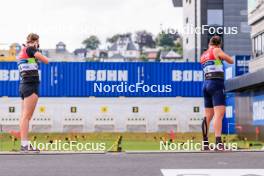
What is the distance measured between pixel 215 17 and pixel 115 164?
50.1 metres

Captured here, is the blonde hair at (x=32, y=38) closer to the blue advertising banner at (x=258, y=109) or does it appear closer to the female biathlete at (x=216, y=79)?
the female biathlete at (x=216, y=79)

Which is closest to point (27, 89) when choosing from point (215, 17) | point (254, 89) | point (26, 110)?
point (26, 110)

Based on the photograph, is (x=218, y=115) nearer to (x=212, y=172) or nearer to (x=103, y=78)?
(x=212, y=172)

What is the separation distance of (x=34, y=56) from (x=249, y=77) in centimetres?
1912

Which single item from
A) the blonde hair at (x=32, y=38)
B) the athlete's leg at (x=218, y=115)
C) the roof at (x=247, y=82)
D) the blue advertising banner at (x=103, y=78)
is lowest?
the athlete's leg at (x=218, y=115)

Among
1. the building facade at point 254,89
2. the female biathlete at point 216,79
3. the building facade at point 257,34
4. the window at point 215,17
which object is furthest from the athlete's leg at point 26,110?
the window at point 215,17

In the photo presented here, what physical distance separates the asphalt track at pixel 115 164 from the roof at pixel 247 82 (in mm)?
17727

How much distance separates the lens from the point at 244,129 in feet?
105

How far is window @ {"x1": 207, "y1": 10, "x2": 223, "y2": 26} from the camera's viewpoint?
5653cm

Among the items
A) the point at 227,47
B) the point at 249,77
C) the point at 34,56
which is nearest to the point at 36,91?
the point at 34,56

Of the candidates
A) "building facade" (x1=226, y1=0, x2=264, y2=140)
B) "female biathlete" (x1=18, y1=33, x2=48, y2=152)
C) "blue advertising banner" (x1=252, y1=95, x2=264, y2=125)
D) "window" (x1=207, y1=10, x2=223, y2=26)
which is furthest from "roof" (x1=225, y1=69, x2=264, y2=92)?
"window" (x1=207, y1=10, x2=223, y2=26)

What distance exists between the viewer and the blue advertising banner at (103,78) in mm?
43469

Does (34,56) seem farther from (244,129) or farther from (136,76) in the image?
(136,76)

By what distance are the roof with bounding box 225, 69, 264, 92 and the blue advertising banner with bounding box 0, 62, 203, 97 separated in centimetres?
984
